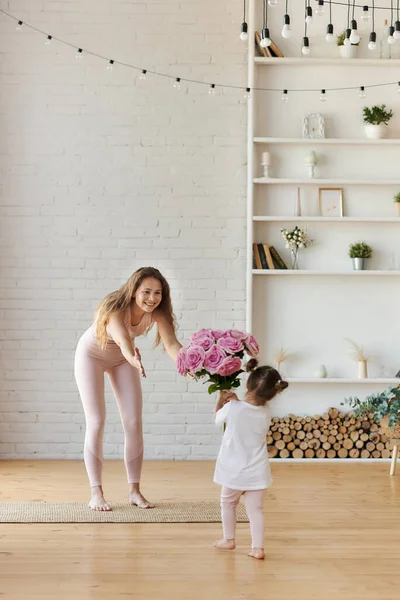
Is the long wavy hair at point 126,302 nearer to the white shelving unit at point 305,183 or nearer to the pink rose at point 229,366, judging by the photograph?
the pink rose at point 229,366

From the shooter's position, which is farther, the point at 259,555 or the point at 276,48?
the point at 276,48

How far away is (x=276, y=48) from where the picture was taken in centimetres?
633

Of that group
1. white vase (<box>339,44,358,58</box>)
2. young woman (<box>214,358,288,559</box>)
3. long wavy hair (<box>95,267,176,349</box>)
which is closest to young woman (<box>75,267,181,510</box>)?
long wavy hair (<box>95,267,176,349</box>)

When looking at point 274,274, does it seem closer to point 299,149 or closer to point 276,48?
point 299,149

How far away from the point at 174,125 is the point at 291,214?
41.0 inches

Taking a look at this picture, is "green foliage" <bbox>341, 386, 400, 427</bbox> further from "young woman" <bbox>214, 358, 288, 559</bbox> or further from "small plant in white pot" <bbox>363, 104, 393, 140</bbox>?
"young woman" <bbox>214, 358, 288, 559</bbox>

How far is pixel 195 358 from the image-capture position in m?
3.86

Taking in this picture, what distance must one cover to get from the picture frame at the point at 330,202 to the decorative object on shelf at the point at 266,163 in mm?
389

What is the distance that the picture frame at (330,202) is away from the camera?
250 inches

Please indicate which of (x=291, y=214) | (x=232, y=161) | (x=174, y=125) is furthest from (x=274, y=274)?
(x=174, y=125)

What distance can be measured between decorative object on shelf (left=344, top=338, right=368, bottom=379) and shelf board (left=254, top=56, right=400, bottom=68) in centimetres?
195

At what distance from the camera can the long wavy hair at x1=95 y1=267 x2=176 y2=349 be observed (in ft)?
15.0

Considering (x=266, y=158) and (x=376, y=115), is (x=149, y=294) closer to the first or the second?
(x=266, y=158)

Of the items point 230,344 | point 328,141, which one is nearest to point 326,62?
point 328,141
